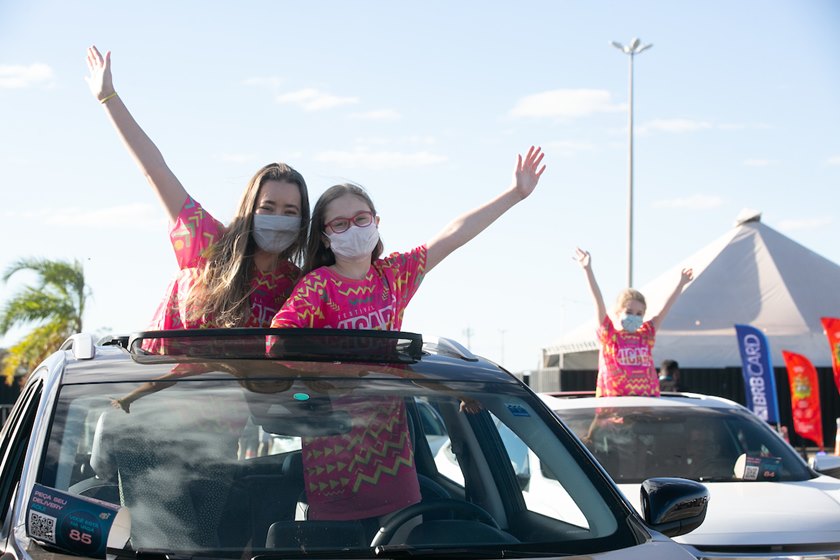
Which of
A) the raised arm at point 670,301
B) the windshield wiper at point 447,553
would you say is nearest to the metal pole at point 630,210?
the raised arm at point 670,301

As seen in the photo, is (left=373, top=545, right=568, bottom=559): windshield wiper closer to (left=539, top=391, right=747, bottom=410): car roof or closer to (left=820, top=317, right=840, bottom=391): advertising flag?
(left=539, top=391, right=747, bottom=410): car roof

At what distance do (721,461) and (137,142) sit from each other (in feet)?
12.5

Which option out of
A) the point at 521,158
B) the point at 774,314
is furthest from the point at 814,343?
the point at 521,158

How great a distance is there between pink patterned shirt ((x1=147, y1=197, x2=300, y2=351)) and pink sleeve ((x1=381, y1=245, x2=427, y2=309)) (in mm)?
385

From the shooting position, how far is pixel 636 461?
6.71 m

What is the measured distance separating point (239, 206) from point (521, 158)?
1.15m

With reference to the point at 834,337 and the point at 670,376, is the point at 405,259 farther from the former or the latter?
the point at 834,337

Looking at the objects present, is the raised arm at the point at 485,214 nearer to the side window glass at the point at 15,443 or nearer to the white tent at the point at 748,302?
the side window glass at the point at 15,443

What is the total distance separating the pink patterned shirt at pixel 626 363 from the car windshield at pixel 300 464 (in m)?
4.70

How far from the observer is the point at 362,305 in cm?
398

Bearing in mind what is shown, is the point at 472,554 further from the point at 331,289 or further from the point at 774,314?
the point at 774,314

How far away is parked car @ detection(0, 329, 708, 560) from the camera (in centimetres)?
276

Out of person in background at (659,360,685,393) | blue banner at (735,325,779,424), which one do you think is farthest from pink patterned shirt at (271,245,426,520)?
blue banner at (735,325,779,424)

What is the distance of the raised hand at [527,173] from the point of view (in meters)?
4.70
